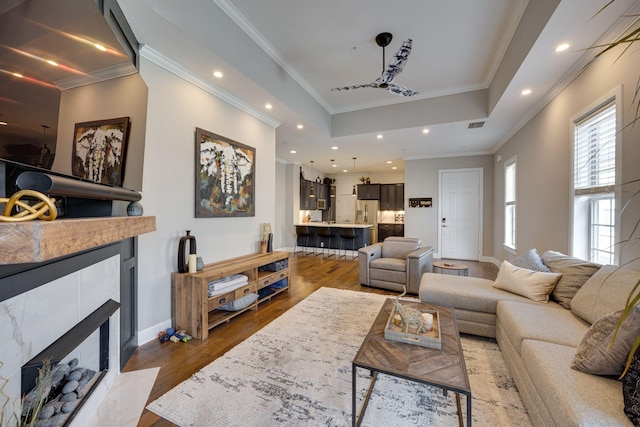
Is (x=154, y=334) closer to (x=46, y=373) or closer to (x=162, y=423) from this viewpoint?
(x=162, y=423)

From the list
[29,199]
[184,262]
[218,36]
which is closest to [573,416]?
[29,199]

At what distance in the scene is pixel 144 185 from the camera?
2434mm

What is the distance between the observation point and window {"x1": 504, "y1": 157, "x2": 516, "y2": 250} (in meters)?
4.82

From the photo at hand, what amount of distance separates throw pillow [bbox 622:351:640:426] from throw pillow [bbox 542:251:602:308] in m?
1.27

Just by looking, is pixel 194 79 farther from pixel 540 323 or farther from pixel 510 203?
pixel 510 203

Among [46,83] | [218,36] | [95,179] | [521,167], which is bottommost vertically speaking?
[95,179]

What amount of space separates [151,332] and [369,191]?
7991mm

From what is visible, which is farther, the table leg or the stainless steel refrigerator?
the stainless steel refrigerator

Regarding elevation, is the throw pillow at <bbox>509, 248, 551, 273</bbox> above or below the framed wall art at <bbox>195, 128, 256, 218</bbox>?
below

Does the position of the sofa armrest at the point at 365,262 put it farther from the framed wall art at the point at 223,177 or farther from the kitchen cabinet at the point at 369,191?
the kitchen cabinet at the point at 369,191

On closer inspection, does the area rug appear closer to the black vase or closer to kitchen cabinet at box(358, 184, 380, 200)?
the black vase

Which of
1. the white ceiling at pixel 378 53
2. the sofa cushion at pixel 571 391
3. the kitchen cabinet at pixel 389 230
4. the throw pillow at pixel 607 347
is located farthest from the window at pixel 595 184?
the kitchen cabinet at pixel 389 230

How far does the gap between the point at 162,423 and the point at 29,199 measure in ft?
4.68

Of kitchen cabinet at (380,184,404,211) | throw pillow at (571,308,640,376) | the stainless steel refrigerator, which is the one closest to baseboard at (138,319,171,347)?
throw pillow at (571,308,640,376)
